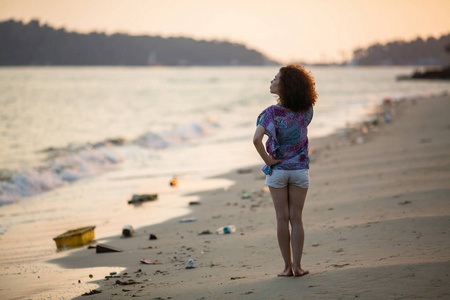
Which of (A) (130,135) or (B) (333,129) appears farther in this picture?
(A) (130,135)

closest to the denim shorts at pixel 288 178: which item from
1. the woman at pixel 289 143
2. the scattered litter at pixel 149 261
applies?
the woman at pixel 289 143

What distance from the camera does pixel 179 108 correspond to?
130 feet

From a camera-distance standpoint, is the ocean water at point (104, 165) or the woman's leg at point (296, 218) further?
the ocean water at point (104, 165)

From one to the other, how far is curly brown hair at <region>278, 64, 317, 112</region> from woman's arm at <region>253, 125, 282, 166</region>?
1.04 ft

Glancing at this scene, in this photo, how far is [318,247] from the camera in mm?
5301

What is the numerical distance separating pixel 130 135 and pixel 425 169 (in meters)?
16.4

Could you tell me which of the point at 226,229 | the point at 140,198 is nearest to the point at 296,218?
the point at 226,229

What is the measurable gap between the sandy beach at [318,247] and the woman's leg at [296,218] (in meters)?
0.15

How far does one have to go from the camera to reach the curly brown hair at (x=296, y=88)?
4047 mm

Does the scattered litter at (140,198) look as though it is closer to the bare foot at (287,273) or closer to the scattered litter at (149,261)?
the scattered litter at (149,261)

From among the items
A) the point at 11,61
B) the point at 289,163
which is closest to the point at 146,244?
the point at 289,163

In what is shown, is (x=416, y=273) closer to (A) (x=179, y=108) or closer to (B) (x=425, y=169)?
(B) (x=425, y=169)

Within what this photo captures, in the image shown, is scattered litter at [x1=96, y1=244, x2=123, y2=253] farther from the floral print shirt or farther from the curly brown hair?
the curly brown hair

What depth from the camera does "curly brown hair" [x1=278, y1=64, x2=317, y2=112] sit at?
405 cm
